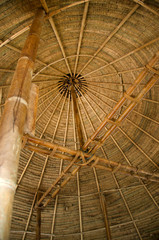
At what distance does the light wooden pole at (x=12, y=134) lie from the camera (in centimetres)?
291

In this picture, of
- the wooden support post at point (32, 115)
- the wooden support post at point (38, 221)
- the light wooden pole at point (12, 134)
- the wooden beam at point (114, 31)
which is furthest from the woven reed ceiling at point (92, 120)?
the light wooden pole at point (12, 134)

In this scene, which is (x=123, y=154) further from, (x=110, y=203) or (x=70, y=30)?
(x=70, y=30)

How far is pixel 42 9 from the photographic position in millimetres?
7141

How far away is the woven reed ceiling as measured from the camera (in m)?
9.29

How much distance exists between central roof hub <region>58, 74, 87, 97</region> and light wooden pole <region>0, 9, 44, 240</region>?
308 inches

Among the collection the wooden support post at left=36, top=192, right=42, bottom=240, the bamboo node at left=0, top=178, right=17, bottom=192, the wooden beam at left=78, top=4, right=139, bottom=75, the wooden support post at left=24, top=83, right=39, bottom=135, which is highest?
the wooden beam at left=78, top=4, right=139, bottom=75

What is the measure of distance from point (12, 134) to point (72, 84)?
9752 millimetres

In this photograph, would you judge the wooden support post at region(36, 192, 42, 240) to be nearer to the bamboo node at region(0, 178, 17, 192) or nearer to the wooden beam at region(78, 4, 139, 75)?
the wooden beam at region(78, 4, 139, 75)

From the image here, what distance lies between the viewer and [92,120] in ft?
49.4

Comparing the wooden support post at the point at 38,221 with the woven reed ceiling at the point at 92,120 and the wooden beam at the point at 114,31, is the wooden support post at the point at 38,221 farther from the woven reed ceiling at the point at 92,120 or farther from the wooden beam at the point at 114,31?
the wooden beam at the point at 114,31

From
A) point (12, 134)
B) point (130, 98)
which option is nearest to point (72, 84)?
point (130, 98)

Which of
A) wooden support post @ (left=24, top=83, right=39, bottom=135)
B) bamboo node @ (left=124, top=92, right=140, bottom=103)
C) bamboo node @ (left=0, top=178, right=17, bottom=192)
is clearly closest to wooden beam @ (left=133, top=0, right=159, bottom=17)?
bamboo node @ (left=124, top=92, right=140, bottom=103)

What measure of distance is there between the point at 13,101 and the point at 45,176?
1126 centimetres

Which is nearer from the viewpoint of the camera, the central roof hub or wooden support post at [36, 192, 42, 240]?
wooden support post at [36, 192, 42, 240]
